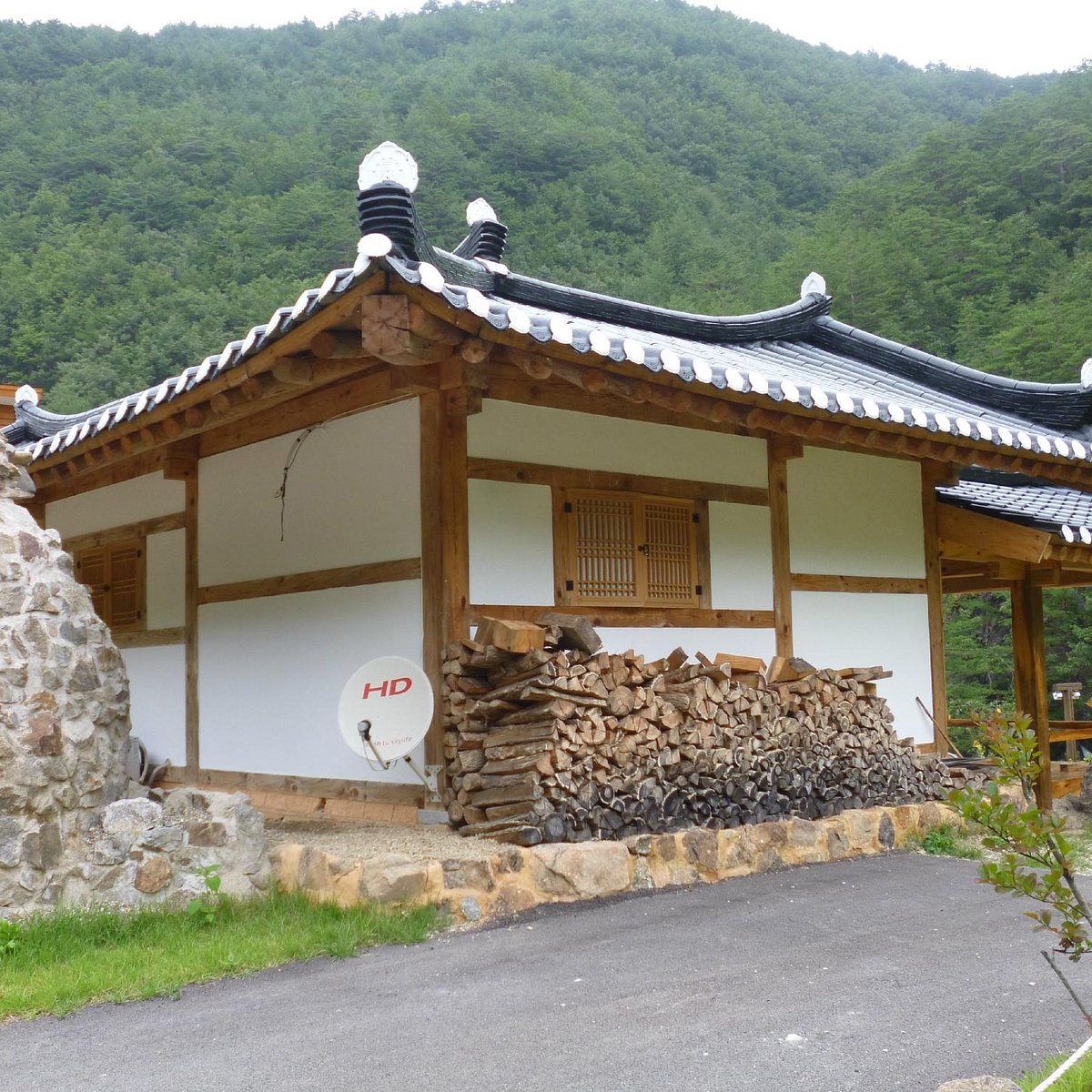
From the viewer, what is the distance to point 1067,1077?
121 inches

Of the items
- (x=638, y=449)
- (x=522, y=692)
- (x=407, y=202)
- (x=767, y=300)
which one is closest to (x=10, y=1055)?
(x=522, y=692)

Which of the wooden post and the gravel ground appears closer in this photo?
the gravel ground

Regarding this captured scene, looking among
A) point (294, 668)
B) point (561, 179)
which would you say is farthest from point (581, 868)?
point (561, 179)

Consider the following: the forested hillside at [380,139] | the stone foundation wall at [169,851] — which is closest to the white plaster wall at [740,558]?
the stone foundation wall at [169,851]

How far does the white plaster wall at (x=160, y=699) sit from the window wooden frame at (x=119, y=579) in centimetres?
30

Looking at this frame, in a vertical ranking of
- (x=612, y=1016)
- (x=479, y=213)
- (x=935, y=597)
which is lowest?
(x=612, y=1016)

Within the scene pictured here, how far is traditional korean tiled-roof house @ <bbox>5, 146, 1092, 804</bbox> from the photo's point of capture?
18.6ft

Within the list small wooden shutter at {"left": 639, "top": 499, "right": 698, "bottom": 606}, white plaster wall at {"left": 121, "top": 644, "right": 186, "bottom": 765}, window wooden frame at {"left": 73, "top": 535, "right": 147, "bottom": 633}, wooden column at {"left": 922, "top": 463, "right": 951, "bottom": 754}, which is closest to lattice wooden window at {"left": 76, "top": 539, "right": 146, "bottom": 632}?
window wooden frame at {"left": 73, "top": 535, "right": 147, "bottom": 633}

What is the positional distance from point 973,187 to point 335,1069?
31.7 metres

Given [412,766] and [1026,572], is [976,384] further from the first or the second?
[412,766]

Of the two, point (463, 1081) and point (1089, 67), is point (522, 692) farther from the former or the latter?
point (1089, 67)

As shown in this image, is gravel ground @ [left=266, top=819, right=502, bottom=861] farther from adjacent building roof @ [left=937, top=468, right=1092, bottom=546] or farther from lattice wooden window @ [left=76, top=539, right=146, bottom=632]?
adjacent building roof @ [left=937, top=468, right=1092, bottom=546]

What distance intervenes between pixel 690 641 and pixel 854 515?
204 centimetres

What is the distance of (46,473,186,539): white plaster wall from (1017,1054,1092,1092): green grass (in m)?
7.01
